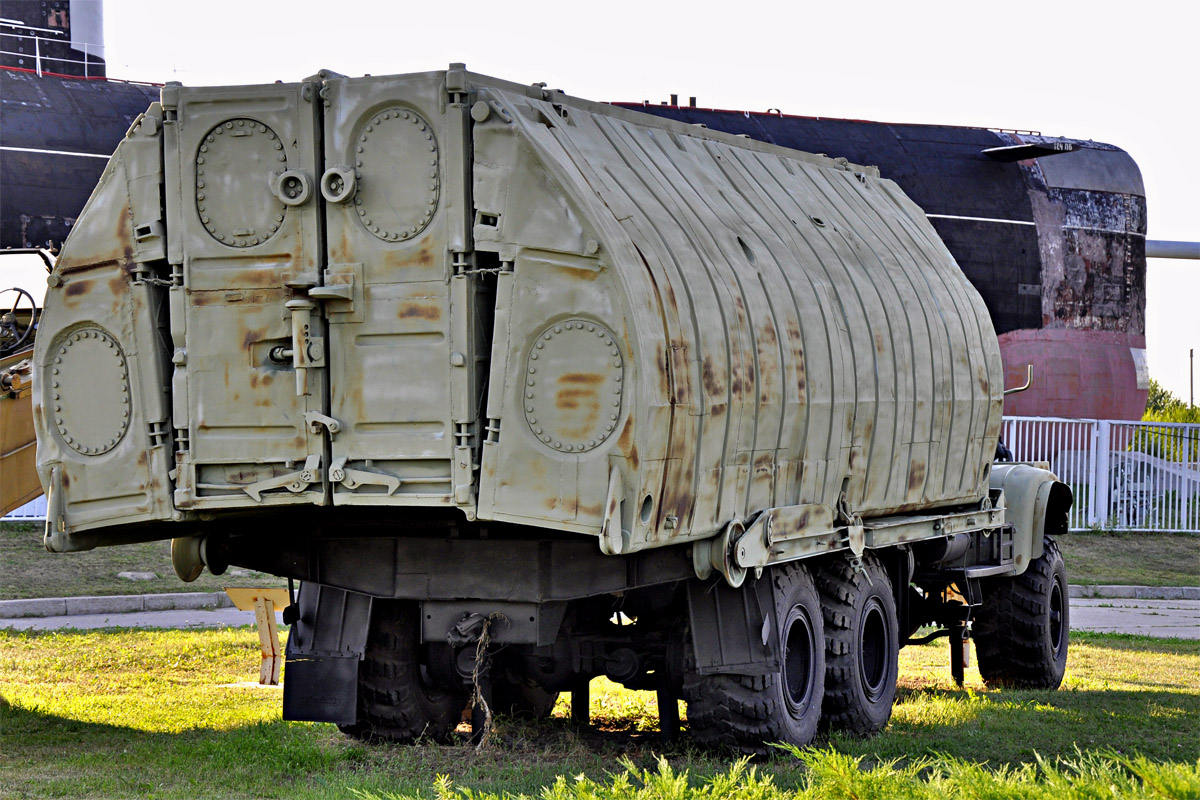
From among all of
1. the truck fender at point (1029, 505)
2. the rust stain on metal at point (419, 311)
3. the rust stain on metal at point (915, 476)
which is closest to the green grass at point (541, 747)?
the truck fender at point (1029, 505)

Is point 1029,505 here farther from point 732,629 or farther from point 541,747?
point 541,747

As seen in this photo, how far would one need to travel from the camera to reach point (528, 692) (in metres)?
10.3

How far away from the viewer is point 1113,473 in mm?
28312

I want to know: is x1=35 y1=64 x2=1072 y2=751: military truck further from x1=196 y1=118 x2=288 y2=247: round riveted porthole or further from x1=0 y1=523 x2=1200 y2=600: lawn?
x1=0 y1=523 x2=1200 y2=600: lawn

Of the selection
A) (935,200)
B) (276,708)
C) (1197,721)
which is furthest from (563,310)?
(935,200)

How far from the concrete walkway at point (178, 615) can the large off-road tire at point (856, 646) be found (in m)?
7.66

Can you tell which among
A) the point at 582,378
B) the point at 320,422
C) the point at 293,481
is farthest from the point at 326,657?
the point at 582,378

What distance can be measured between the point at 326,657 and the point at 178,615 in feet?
28.3

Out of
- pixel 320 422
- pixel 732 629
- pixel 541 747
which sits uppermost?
pixel 320 422

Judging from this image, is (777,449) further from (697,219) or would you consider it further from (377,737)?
(377,737)

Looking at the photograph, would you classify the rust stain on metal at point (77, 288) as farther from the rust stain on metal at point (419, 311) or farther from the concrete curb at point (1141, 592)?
the concrete curb at point (1141, 592)

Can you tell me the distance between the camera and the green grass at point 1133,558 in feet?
76.4

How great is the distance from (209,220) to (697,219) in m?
2.71

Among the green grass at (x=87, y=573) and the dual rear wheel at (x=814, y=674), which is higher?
the dual rear wheel at (x=814, y=674)
